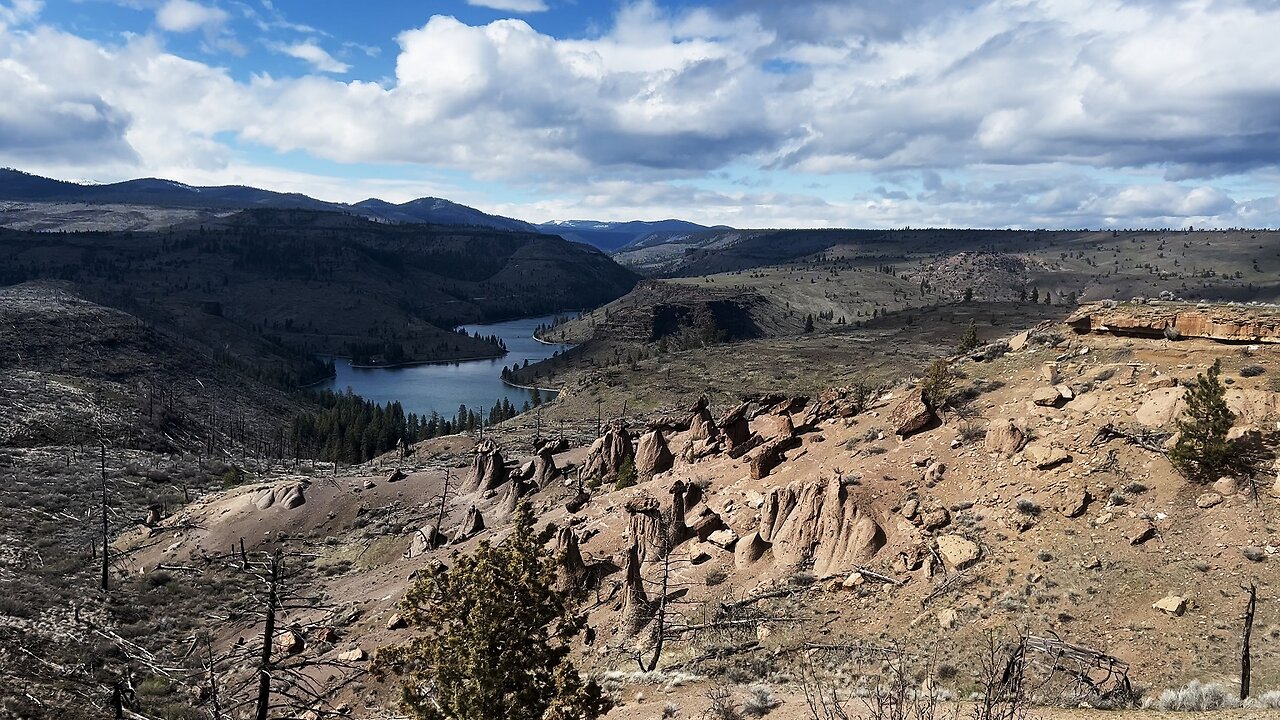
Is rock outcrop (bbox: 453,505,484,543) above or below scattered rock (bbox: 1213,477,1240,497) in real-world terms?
below

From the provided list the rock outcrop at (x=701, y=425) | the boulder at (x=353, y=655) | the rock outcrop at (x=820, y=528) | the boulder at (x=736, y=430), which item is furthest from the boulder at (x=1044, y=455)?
the boulder at (x=353, y=655)

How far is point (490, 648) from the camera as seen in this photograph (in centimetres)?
1507

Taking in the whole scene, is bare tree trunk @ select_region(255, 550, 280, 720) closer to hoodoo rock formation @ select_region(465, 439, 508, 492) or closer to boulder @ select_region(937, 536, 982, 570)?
boulder @ select_region(937, 536, 982, 570)

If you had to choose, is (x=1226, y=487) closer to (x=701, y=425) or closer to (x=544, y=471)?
(x=701, y=425)

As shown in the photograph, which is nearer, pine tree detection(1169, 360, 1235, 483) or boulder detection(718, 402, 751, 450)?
pine tree detection(1169, 360, 1235, 483)

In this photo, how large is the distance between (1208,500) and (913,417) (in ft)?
39.7

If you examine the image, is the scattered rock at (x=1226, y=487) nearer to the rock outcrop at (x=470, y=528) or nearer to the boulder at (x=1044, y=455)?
the boulder at (x=1044, y=455)

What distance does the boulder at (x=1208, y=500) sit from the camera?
80.3 ft

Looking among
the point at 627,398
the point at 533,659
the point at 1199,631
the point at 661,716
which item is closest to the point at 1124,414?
the point at 1199,631

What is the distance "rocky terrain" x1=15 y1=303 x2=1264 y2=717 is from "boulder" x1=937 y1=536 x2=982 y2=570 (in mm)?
67

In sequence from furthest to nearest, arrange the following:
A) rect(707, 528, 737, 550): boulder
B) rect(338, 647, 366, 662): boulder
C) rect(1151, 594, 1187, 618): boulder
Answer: rect(338, 647, 366, 662): boulder → rect(707, 528, 737, 550): boulder → rect(1151, 594, 1187, 618): boulder

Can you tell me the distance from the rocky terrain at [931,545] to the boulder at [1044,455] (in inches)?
4.2

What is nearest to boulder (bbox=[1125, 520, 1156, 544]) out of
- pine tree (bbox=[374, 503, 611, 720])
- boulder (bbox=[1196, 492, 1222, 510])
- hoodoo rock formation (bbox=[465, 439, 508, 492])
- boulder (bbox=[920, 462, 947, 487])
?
boulder (bbox=[1196, 492, 1222, 510])

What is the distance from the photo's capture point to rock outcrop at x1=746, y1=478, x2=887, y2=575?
93.6 ft
